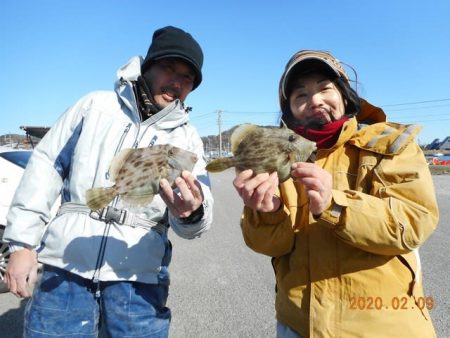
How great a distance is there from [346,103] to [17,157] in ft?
19.4

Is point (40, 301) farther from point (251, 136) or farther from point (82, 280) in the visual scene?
point (251, 136)

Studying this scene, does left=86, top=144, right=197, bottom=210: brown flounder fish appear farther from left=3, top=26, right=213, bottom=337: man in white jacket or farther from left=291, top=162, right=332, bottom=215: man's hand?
left=291, top=162, right=332, bottom=215: man's hand

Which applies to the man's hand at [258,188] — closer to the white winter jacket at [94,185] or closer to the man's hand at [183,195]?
the man's hand at [183,195]

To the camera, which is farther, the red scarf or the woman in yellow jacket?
the red scarf

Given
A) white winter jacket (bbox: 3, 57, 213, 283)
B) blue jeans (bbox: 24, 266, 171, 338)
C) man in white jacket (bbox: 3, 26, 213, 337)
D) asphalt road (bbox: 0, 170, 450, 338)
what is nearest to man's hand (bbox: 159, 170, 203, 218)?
man in white jacket (bbox: 3, 26, 213, 337)

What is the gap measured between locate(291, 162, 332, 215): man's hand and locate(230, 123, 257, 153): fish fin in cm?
63

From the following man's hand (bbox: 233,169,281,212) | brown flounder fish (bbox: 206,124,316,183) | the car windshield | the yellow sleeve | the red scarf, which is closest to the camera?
the yellow sleeve

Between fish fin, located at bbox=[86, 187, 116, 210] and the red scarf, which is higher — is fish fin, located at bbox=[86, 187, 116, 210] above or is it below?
below

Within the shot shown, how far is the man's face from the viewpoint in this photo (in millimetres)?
2814

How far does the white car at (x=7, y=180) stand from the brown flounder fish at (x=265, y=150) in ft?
14.6

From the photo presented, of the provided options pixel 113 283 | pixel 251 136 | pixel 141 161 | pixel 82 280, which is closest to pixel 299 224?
pixel 251 136

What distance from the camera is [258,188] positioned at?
2082 mm

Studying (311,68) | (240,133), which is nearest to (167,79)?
(240,133)

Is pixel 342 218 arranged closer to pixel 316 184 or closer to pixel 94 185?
pixel 316 184
